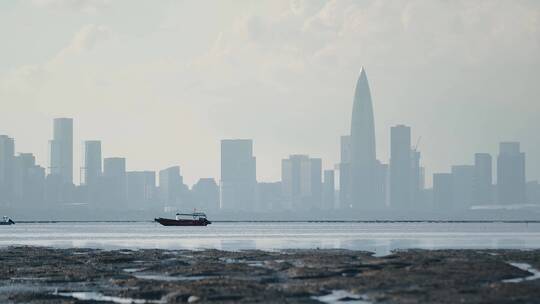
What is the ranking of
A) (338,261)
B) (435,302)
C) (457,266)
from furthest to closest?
1. (338,261)
2. (457,266)
3. (435,302)

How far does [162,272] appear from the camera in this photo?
8306 centimetres

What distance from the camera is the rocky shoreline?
197ft

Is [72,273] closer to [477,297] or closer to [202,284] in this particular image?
[202,284]

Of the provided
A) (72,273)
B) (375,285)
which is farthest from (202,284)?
(72,273)

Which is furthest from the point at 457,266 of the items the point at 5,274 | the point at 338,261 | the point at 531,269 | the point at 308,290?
the point at 5,274

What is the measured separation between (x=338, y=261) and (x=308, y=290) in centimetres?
2914

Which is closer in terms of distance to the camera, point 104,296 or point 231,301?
point 231,301

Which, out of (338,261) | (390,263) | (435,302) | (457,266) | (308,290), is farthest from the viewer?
(338,261)

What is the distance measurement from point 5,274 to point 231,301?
3045 centimetres

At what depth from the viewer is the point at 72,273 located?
81.1 meters

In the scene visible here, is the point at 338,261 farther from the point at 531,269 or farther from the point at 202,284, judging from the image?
the point at 202,284

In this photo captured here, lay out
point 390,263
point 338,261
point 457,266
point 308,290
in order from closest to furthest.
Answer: point 308,290 < point 457,266 < point 390,263 < point 338,261

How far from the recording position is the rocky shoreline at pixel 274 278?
6009 cm

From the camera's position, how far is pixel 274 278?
73812 millimetres
